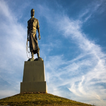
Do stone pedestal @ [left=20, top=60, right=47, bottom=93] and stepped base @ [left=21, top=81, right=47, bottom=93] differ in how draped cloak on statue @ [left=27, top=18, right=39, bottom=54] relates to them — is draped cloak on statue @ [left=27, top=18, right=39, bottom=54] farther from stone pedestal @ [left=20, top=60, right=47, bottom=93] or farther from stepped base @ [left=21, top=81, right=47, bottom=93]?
stepped base @ [left=21, top=81, right=47, bottom=93]

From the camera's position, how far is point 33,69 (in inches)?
428

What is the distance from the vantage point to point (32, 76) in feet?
34.8

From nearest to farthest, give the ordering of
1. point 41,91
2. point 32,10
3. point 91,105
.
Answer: point 91,105, point 41,91, point 32,10

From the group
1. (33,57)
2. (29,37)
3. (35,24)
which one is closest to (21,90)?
(33,57)

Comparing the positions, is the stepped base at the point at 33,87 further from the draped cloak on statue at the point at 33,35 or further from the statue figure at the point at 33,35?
the draped cloak on statue at the point at 33,35

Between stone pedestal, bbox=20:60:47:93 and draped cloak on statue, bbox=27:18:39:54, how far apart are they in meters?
1.55

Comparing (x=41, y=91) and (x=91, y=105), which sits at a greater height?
(x=41, y=91)

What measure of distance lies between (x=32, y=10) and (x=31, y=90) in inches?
333

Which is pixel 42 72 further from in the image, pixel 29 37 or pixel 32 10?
pixel 32 10

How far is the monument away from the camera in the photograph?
9.99m

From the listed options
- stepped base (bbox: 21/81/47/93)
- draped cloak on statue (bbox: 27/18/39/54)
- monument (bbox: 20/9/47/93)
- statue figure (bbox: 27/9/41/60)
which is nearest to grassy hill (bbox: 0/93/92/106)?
stepped base (bbox: 21/81/47/93)

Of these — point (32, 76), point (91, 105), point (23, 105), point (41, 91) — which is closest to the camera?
point (23, 105)

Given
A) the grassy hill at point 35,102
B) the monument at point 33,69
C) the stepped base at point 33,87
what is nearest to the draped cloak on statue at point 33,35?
the monument at point 33,69

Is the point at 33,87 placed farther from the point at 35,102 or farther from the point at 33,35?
the point at 33,35
